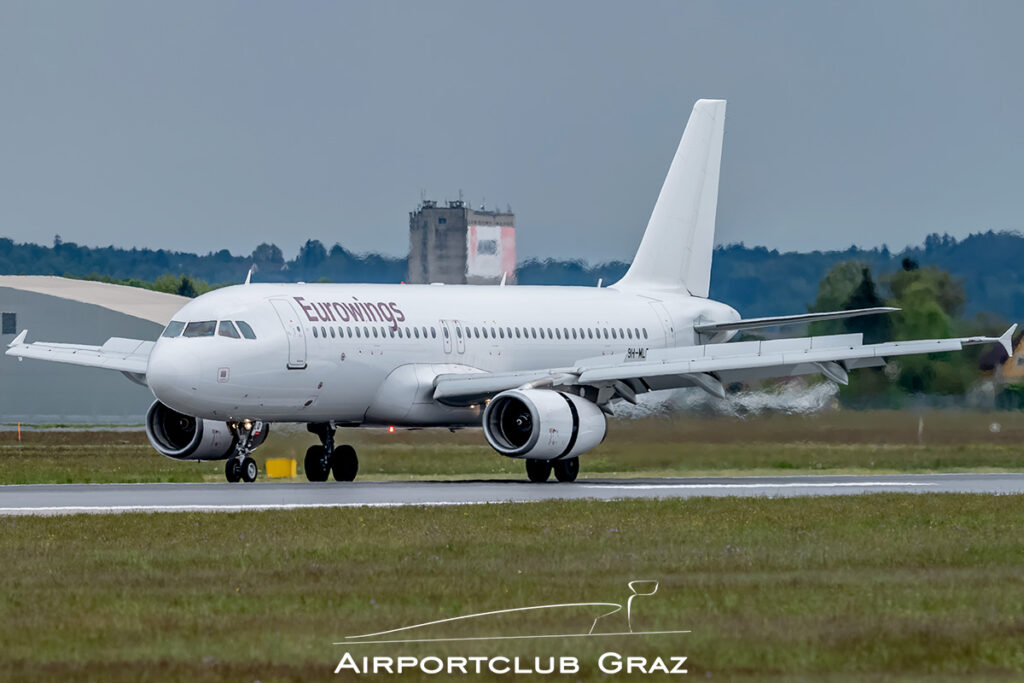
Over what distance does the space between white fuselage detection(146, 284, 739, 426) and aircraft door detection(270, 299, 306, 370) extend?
2 cm

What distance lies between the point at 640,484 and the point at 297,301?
7.42 m

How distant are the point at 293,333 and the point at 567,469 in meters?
5.82

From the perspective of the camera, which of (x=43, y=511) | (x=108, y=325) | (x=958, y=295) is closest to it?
(x=43, y=511)

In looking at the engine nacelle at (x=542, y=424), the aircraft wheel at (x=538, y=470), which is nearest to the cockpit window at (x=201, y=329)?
the engine nacelle at (x=542, y=424)

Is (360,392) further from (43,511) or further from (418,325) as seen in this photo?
(43,511)

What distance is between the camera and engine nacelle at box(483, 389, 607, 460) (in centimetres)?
3444

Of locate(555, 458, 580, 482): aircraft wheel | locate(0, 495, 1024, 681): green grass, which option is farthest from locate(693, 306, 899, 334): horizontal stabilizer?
locate(0, 495, 1024, 681): green grass

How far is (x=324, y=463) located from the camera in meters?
39.0

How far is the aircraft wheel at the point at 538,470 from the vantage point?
3641 cm

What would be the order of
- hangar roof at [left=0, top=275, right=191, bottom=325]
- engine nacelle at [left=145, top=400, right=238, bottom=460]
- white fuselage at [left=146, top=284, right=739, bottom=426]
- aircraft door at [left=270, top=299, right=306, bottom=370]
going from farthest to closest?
hangar roof at [left=0, top=275, right=191, bottom=325], engine nacelle at [left=145, top=400, right=238, bottom=460], aircraft door at [left=270, top=299, right=306, bottom=370], white fuselage at [left=146, top=284, right=739, bottom=426]

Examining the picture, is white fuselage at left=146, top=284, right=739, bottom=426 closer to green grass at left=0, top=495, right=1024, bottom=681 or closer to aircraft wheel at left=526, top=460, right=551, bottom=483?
aircraft wheel at left=526, top=460, right=551, bottom=483

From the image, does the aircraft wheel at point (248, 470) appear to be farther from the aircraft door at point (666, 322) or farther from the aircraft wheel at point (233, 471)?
the aircraft door at point (666, 322)

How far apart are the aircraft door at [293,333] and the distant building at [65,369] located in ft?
204

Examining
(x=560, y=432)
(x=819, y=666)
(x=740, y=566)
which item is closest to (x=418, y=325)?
(x=560, y=432)
